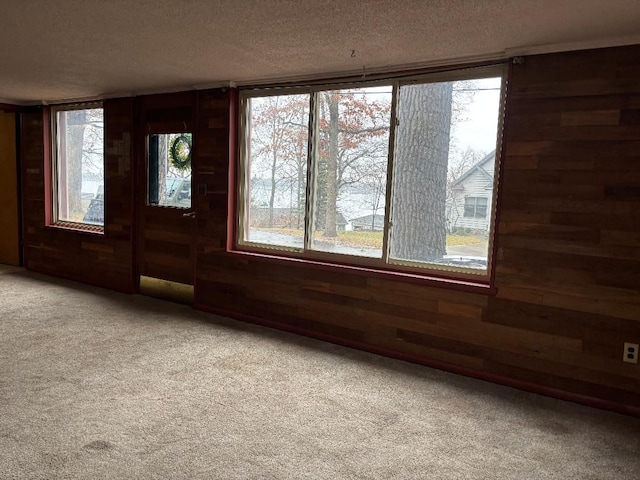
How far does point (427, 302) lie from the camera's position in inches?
136

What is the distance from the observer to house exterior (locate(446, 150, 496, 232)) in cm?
331

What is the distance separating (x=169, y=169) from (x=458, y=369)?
3.40m

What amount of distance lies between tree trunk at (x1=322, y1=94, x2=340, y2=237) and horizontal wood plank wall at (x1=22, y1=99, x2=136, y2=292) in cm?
239

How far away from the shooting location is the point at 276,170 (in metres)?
4.29

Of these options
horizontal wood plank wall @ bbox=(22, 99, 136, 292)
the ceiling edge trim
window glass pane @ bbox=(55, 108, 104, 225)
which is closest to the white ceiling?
the ceiling edge trim

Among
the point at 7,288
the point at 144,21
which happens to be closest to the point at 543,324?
the point at 144,21

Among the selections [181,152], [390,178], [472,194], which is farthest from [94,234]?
[472,194]

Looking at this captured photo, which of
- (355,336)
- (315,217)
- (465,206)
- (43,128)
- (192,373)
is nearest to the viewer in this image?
(192,373)

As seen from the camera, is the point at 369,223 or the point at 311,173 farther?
the point at 311,173

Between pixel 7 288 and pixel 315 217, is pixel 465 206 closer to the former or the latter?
pixel 315 217

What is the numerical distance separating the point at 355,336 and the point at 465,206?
1302 millimetres

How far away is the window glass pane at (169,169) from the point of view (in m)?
4.82

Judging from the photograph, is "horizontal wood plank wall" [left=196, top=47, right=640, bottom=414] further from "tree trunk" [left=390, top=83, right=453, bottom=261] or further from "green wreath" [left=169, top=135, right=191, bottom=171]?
Result: "green wreath" [left=169, top=135, right=191, bottom=171]

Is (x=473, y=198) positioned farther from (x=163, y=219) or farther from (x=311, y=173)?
(x=163, y=219)
